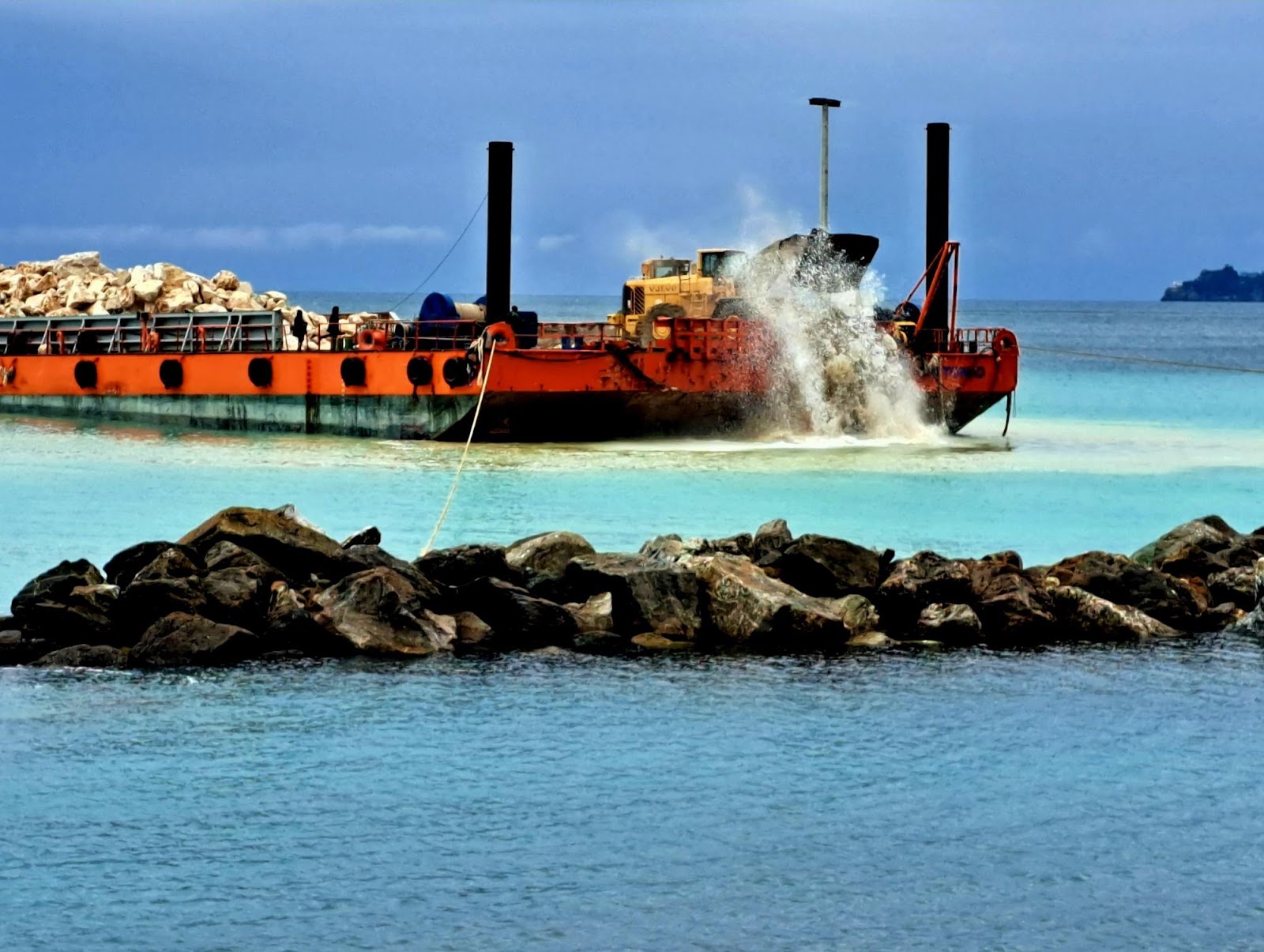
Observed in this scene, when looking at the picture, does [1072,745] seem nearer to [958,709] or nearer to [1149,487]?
[958,709]

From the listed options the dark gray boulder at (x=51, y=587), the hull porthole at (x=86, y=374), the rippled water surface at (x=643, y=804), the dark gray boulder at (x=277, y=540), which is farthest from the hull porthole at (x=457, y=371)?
the rippled water surface at (x=643, y=804)

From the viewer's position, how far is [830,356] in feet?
110

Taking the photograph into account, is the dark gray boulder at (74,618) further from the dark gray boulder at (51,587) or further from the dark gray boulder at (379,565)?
the dark gray boulder at (379,565)

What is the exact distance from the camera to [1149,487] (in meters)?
28.2

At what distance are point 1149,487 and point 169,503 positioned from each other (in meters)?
14.2

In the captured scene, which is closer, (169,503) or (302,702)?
(302,702)

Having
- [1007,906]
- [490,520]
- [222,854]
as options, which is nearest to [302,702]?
[222,854]

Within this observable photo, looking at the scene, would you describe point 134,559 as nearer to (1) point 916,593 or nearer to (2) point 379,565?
(2) point 379,565

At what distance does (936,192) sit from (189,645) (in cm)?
2627

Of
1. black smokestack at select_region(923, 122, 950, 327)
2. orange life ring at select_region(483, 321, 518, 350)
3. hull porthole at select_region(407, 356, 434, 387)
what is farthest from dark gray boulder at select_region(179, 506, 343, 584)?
black smokestack at select_region(923, 122, 950, 327)

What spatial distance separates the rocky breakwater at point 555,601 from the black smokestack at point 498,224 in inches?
700

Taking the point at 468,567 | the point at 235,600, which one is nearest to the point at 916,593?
the point at 468,567

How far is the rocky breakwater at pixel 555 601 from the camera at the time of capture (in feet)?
45.0

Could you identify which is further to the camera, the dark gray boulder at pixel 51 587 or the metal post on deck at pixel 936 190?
the metal post on deck at pixel 936 190
